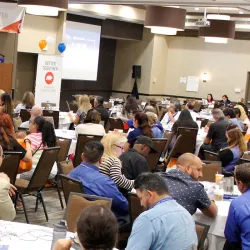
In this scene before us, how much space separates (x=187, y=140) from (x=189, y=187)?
237 inches

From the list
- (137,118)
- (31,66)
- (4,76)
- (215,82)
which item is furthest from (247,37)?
(137,118)

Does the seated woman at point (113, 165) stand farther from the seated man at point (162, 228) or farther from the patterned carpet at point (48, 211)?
the seated man at point (162, 228)

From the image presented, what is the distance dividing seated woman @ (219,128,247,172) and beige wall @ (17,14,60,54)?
11330mm

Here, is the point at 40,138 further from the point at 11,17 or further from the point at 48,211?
the point at 11,17

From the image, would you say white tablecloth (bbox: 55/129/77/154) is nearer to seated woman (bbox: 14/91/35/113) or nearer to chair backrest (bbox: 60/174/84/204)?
seated woman (bbox: 14/91/35/113)

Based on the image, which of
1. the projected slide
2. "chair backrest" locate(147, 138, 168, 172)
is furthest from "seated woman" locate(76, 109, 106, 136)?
the projected slide

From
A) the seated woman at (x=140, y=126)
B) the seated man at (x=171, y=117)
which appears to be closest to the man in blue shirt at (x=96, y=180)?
the seated woman at (x=140, y=126)

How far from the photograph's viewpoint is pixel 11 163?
623cm

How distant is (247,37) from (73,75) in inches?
Answer: 282

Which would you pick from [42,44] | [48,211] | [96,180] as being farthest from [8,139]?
[42,44]

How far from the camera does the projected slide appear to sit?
2045 cm

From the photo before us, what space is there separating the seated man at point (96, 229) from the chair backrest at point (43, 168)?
4.11 meters

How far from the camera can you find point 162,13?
1344 cm

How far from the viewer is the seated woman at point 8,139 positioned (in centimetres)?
674
